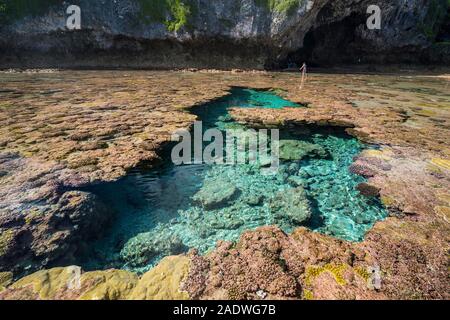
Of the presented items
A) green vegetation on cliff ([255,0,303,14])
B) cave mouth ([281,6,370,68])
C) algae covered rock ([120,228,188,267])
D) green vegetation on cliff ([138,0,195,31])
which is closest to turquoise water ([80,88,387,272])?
algae covered rock ([120,228,188,267])

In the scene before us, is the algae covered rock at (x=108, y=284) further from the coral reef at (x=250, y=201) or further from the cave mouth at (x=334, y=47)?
the cave mouth at (x=334, y=47)

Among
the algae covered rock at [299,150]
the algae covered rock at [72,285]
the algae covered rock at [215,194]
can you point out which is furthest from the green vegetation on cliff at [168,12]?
the algae covered rock at [72,285]

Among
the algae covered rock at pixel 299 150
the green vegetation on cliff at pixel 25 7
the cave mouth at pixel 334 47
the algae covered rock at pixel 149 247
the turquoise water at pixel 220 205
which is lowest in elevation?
the algae covered rock at pixel 149 247

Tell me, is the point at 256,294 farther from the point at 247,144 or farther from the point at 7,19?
the point at 7,19

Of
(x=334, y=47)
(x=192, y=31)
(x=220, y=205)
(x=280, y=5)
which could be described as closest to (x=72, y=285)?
(x=220, y=205)
